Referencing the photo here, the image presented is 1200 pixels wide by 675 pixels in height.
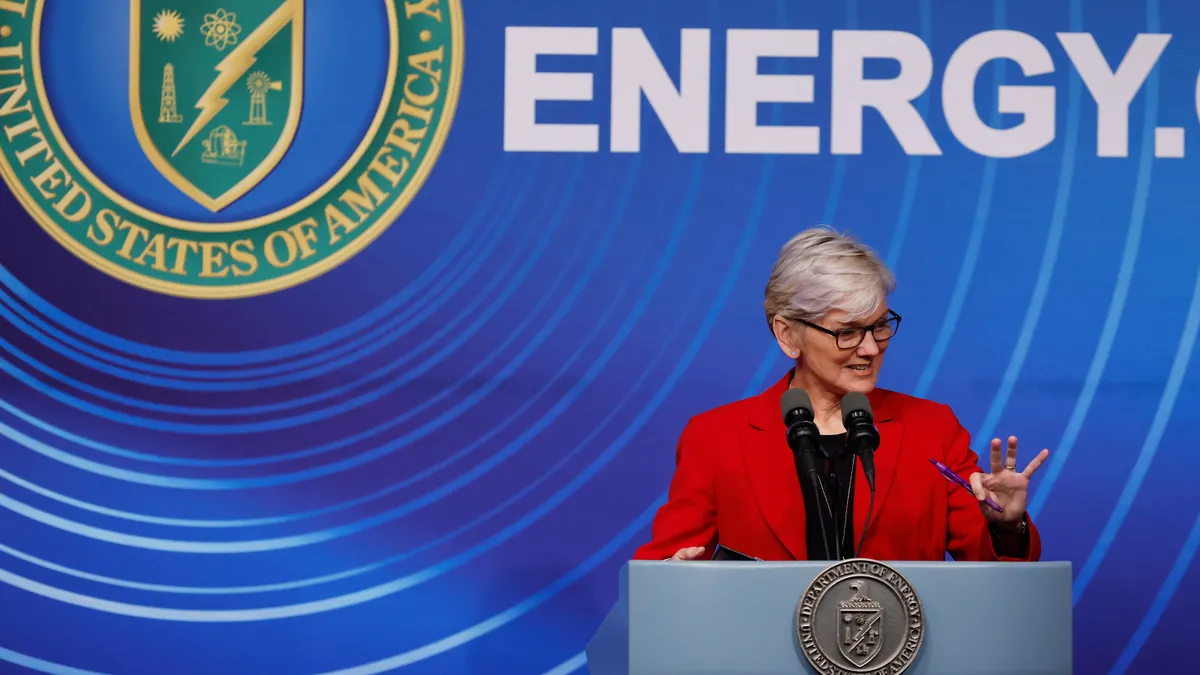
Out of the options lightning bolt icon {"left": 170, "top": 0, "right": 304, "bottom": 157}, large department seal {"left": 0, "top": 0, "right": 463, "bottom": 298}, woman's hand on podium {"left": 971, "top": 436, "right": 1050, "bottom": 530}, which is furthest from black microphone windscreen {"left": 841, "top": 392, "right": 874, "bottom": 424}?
lightning bolt icon {"left": 170, "top": 0, "right": 304, "bottom": 157}

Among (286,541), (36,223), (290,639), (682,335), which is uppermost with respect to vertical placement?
(36,223)

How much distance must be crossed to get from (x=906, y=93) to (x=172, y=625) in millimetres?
2461

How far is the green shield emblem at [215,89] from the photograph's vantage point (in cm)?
363

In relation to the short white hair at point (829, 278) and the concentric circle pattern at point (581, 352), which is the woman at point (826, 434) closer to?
the short white hair at point (829, 278)

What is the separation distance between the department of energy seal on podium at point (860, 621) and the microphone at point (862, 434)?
0.22 metres

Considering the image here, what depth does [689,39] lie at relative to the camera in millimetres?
3645

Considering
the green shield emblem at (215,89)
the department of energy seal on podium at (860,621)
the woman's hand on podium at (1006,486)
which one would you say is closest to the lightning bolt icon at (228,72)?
the green shield emblem at (215,89)

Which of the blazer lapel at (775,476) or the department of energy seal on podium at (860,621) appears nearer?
the department of energy seal on podium at (860,621)

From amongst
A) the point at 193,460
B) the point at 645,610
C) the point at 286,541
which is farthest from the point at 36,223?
the point at 645,610

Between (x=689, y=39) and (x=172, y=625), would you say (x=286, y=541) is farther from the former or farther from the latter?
(x=689, y=39)

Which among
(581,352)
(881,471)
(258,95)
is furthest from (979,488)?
(258,95)

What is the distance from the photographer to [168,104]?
11.9 feet

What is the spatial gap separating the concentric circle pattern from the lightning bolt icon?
0.18 m

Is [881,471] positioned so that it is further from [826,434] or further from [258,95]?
[258,95]
